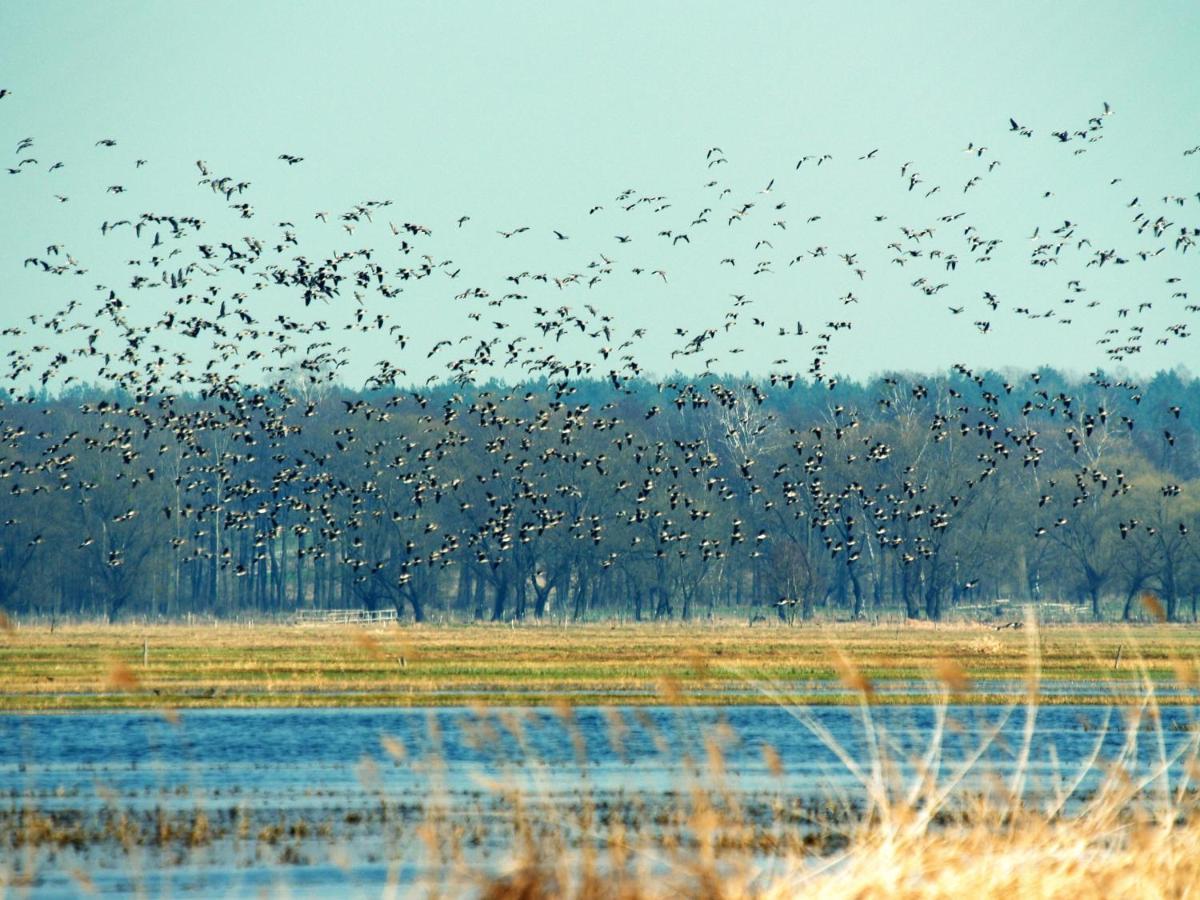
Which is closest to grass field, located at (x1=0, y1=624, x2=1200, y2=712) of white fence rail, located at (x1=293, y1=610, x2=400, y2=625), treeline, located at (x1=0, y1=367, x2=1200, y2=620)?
white fence rail, located at (x1=293, y1=610, x2=400, y2=625)

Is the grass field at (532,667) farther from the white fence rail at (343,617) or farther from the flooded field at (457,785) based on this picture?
the white fence rail at (343,617)

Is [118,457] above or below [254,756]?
above

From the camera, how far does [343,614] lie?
118 m

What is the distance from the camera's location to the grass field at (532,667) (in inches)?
1721

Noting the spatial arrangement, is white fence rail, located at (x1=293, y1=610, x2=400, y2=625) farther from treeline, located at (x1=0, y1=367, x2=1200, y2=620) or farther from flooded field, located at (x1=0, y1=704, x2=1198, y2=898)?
flooded field, located at (x1=0, y1=704, x2=1198, y2=898)

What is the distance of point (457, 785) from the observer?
28.1 meters

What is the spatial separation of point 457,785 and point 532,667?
2737 centimetres

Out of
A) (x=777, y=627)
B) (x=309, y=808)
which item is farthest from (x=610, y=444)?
(x=309, y=808)

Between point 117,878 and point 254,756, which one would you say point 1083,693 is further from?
point 117,878

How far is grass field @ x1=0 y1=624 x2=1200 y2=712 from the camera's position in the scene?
4372cm

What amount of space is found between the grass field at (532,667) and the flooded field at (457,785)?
5.05 feet

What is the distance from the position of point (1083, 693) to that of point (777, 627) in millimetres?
58930

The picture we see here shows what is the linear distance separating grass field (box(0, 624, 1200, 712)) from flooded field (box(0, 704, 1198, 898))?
1.54 metres

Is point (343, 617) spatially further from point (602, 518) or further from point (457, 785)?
point (457, 785)
